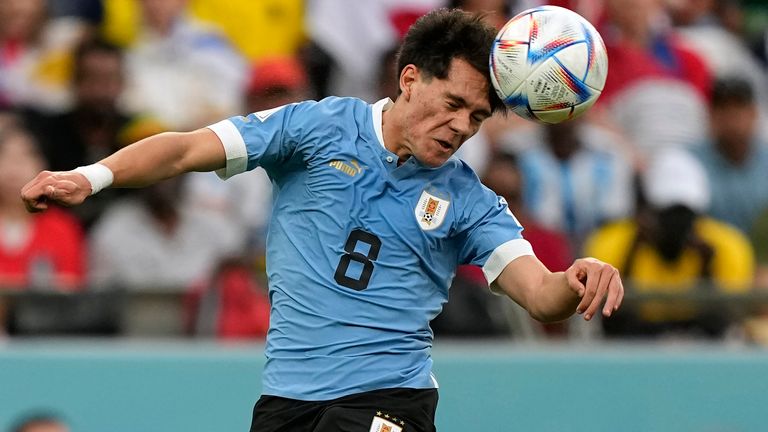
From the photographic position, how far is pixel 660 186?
906cm

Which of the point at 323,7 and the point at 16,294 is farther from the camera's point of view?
the point at 323,7

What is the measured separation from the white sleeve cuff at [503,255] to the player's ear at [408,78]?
0.64 metres

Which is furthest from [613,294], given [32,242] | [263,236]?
[32,242]

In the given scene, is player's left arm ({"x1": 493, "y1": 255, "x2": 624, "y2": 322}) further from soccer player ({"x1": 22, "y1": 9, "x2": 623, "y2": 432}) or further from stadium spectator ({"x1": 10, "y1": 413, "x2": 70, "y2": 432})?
stadium spectator ({"x1": 10, "y1": 413, "x2": 70, "y2": 432})

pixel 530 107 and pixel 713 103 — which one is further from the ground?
pixel 713 103

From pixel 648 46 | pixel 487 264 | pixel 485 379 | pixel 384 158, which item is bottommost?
pixel 485 379

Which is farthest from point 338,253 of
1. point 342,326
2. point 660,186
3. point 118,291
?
point 660,186

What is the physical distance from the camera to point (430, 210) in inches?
196

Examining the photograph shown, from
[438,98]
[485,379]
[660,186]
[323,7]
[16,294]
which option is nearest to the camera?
[438,98]

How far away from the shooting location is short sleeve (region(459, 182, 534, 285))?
196 inches

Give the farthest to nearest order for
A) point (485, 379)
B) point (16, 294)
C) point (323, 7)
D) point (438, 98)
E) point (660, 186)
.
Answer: point (323, 7) < point (660, 186) < point (485, 379) < point (16, 294) < point (438, 98)

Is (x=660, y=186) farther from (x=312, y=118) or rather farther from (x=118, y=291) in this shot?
(x=312, y=118)

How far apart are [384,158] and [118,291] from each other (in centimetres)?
332

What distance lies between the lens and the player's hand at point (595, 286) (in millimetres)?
4438
